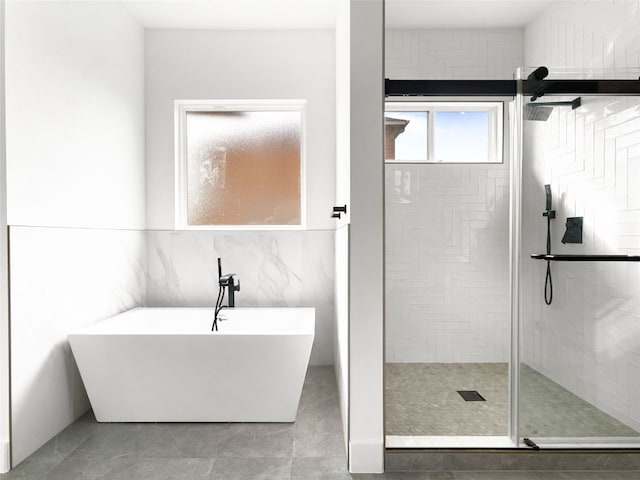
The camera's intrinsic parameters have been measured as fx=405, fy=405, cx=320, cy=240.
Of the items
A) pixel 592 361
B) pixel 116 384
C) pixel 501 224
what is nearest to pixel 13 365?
pixel 116 384

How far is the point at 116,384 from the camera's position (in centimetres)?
236

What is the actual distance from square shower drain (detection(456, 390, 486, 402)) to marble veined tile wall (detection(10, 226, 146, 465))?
2.41m

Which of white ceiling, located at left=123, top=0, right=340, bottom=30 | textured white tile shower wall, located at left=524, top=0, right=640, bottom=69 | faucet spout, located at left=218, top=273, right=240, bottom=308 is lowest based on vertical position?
faucet spout, located at left=218, top=273, right=240, bottom=308

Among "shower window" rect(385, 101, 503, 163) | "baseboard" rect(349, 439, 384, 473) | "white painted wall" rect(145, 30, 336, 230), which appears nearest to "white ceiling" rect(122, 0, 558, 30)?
"white painted wall" rect(145, 30, 336, 230)

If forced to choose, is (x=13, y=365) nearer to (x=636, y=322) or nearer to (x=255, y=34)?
(x=255, y=34)

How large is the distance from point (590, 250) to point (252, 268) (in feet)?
7.73

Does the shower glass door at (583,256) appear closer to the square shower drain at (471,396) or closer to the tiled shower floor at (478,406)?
the tiled shower floor at (478,406)

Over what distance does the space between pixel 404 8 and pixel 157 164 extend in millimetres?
2286

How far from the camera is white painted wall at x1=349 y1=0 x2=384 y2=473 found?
191cm

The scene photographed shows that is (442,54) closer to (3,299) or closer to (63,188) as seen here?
(63,188)

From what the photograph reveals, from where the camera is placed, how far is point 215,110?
3.51 meters

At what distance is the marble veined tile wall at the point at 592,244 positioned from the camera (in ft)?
6.61

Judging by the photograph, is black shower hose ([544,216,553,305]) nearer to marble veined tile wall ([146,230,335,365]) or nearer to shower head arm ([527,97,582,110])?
shower head arm ([527,97,582,110])

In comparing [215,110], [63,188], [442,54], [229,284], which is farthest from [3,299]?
[442,54]
